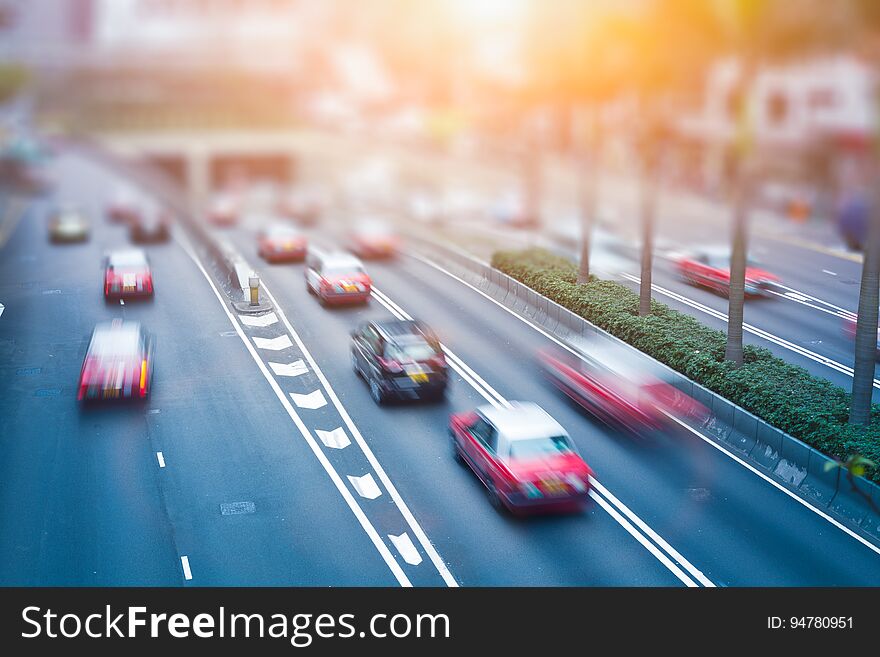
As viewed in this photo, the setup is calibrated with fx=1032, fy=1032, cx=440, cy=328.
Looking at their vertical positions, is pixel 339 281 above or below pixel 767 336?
above

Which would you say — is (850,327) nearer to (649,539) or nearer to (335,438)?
(649,539)

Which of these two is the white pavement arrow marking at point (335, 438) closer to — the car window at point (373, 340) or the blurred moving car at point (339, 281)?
the car window at point (373, 340)

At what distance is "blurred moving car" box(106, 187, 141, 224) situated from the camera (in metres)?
59.3

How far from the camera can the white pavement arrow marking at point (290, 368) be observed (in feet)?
109

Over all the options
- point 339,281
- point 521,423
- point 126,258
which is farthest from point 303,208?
point 521,423

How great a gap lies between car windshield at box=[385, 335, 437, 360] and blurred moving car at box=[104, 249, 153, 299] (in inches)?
529

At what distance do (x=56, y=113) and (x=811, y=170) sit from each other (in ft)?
292

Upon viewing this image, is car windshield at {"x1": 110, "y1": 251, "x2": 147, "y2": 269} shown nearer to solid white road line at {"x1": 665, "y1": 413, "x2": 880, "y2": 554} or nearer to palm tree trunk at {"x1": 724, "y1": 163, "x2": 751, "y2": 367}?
solid white road line at {"x1": 665, "y1": 413, "x2": 880, "y2": 554}

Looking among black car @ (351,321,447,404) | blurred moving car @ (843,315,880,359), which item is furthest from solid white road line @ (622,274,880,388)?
black car @ (351,321,447,404)

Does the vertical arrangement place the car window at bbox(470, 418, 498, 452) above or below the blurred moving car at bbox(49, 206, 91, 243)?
below

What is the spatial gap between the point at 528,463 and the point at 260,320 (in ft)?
54.6

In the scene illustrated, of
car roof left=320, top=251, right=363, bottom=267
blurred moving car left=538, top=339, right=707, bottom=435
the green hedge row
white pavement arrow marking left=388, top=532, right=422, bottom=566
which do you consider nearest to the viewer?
white pavement arrow marking left=388, top=532, right=422, bottom=566

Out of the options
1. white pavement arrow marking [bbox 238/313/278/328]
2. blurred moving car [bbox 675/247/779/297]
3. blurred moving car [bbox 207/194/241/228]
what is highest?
blurred moving car [bbox 675/247/779/297]

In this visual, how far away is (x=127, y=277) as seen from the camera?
39.2m
